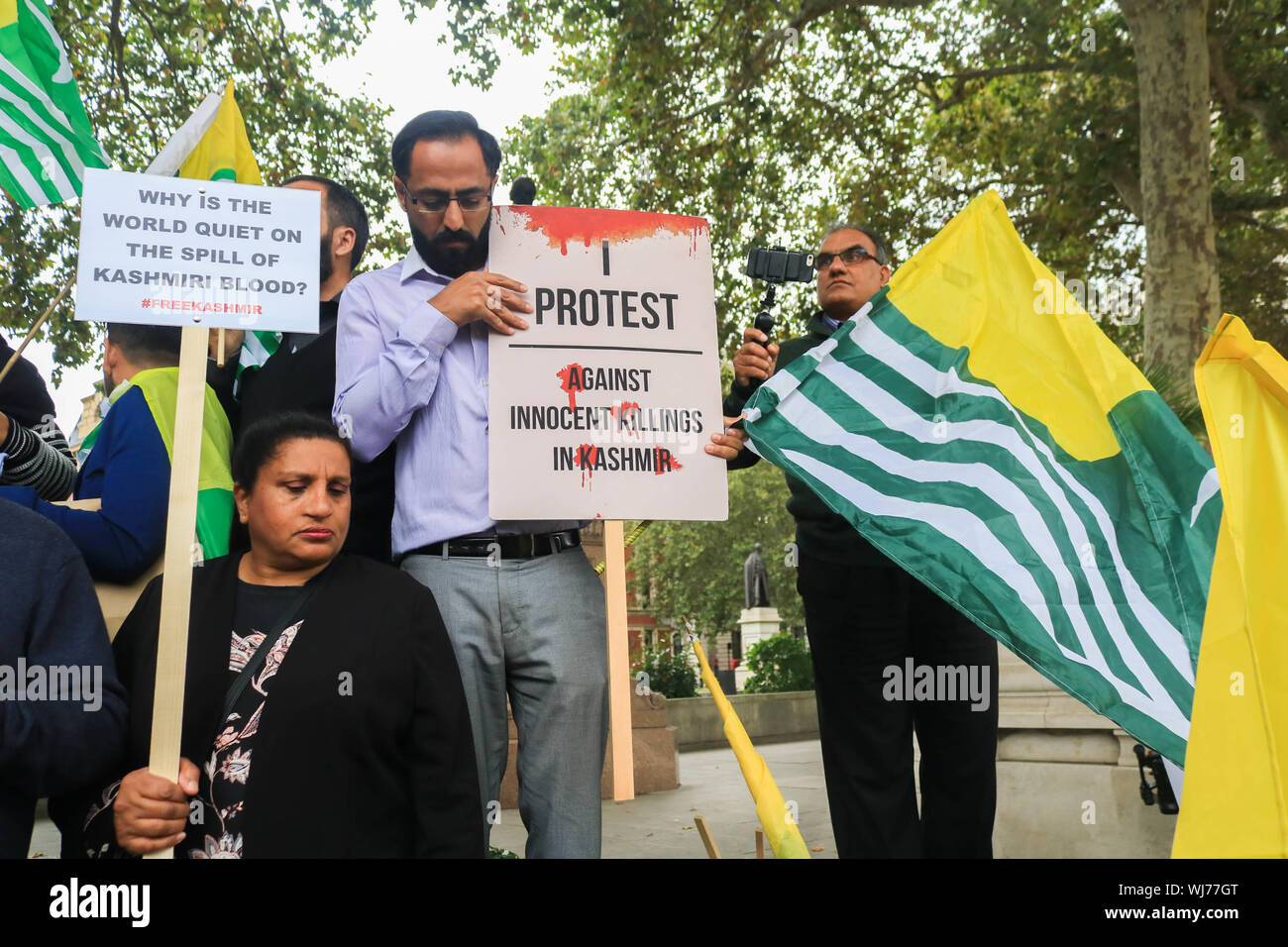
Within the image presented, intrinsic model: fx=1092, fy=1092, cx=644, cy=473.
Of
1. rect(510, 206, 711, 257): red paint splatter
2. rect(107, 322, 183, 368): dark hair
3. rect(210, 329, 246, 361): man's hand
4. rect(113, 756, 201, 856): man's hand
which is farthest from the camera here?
rect(210, 329, 246, 361): man's hand

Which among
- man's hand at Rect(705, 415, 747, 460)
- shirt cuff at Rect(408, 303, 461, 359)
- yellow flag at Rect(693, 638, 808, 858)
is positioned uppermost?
shirt cuff at Rect(408, 303, 461, 359)

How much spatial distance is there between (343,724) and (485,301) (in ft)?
3.47

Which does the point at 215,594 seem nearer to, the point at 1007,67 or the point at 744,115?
the point at 744,115

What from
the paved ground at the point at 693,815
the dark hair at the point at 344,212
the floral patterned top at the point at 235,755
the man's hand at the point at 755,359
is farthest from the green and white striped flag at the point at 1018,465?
the paved ground at the point at 693,815

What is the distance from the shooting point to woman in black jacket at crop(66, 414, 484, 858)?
2.21 metres

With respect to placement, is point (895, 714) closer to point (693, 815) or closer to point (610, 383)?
point (610, 383)

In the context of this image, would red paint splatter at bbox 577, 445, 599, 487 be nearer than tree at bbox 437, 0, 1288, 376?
Yes

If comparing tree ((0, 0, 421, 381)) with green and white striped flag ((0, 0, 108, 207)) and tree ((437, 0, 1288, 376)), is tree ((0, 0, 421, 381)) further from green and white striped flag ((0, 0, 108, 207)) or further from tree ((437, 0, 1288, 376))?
green and white striped flag ((0, 0, 108, 207))

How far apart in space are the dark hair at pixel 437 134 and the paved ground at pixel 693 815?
3525 millimetres

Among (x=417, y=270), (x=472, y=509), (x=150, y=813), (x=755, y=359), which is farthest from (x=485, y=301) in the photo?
(x=150, y=813)

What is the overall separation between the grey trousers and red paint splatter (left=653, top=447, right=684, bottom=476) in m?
0.39

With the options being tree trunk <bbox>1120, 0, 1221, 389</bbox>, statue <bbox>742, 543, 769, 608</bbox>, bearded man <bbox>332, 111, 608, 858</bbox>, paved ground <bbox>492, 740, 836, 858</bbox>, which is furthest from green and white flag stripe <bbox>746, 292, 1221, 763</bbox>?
statue <bbox>742, 543, 769, 608</bbox>

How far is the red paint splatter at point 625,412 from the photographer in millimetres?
2793

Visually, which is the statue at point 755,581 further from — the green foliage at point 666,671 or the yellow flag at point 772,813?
the yellow flag at point 772,813
